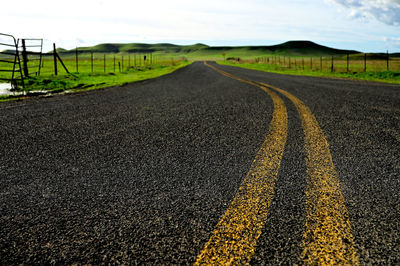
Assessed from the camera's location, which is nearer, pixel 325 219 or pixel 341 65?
pixel 325 219

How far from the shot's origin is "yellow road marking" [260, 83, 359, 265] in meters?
1.50

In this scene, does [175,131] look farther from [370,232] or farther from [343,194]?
[370,232]

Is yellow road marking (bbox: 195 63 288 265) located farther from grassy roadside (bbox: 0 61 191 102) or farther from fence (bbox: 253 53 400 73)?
fence (bbox: 253 53 400 73)

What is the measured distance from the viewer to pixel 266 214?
1.90 meters

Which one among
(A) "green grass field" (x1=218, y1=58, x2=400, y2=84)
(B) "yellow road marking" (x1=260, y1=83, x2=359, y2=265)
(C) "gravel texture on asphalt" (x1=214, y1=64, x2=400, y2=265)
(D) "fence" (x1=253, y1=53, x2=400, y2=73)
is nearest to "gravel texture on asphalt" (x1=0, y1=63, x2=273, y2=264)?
(C) "gravel texture on asphalt" (x1=214, y1=64, x2=400, y2=265)

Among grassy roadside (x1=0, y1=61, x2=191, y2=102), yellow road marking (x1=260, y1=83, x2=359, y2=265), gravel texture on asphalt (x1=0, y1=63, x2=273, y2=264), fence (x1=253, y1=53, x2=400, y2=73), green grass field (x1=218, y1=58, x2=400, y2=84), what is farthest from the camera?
fence (x1=253, y1=53, x2=400, y2=73)

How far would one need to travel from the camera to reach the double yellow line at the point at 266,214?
1502 mm

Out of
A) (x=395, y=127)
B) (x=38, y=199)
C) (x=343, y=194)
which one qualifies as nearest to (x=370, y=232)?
(x=343, y=194)

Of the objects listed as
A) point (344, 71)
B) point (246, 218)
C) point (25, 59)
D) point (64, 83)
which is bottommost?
point (246, 218)

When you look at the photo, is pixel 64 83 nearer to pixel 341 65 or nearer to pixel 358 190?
pixel 358 190

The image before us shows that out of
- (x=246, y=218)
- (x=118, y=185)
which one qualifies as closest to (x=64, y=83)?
(x=118, y=185)

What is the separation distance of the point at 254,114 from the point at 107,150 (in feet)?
9.95

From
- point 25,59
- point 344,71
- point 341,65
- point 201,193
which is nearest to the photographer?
point 201,193

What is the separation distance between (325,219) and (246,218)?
0.48m
